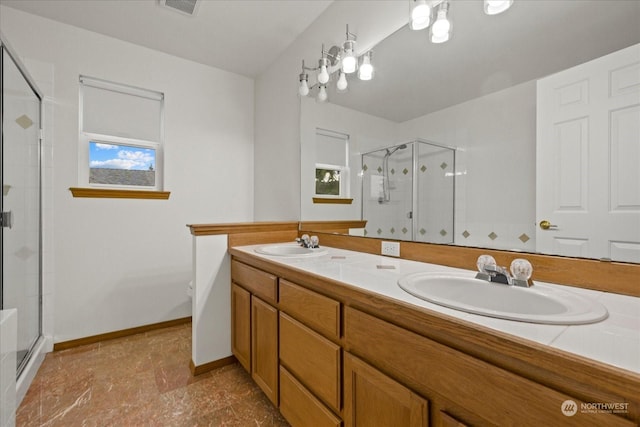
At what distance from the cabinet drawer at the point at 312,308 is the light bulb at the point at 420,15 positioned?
4.66 ft

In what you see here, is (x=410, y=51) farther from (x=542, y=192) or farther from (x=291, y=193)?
(x=291, y=193)

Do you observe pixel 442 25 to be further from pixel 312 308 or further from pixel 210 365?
pixel 210 365

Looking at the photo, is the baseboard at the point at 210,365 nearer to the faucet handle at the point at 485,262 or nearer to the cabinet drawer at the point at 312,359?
the cabinet drawer at the point at 312,359

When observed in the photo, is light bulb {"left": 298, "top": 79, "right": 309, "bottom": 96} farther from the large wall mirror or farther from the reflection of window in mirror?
the large wall mirror

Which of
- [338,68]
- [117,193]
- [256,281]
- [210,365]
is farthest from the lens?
[117,193]

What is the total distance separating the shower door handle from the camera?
1677mm

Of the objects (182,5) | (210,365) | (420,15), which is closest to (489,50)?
(420,15)

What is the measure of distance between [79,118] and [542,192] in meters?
3.20

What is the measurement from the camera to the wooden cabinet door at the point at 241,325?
170cm

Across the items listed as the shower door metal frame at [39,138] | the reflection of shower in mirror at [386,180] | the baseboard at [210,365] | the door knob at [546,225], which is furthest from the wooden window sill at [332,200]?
the shower door metal frame at [39,138]

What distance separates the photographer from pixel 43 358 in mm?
2080

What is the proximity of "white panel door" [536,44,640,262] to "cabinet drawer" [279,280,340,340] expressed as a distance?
803mm

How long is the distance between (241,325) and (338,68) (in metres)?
1.93

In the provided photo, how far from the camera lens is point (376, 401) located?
85 centimetres
